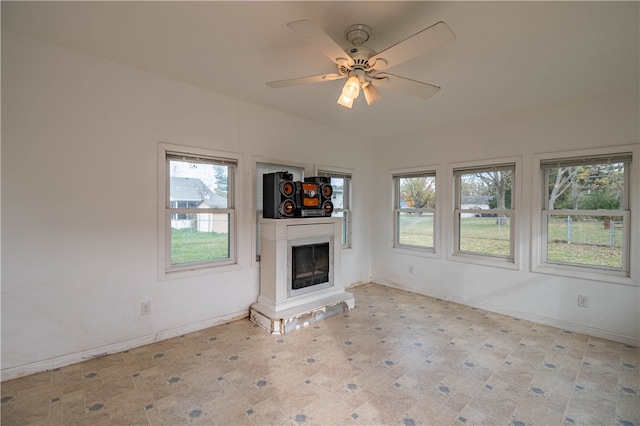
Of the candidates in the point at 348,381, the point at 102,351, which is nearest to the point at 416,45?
the point at 348,381

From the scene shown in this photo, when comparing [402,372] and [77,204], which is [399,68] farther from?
[77,204]

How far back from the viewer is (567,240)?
3318 mm

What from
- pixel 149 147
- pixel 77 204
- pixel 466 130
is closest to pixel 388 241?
pixel 466 130

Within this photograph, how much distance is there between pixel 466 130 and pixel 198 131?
3.45 metres

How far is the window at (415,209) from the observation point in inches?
176

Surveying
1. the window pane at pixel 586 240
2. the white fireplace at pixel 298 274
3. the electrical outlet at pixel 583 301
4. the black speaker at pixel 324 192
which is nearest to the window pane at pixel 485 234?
the window pane at pixel 586 240

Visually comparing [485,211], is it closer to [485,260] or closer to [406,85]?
[485,260]

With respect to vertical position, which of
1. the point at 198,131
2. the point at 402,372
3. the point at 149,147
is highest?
the point at 198,131

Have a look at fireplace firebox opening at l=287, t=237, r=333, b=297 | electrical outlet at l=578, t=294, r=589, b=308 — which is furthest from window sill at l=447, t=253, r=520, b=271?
fireplace firebox opening at l=287, t=237, r=333, b=297

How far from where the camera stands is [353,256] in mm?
4848

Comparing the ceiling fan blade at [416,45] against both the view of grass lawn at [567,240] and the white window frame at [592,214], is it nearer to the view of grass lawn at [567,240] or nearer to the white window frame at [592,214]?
the white window frame at [592,214]

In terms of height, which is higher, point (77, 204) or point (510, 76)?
point (510, 76)

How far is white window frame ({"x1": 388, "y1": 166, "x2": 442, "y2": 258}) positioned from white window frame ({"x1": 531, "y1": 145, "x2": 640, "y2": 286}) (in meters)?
1.18

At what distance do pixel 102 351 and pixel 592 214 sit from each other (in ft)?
16.6
